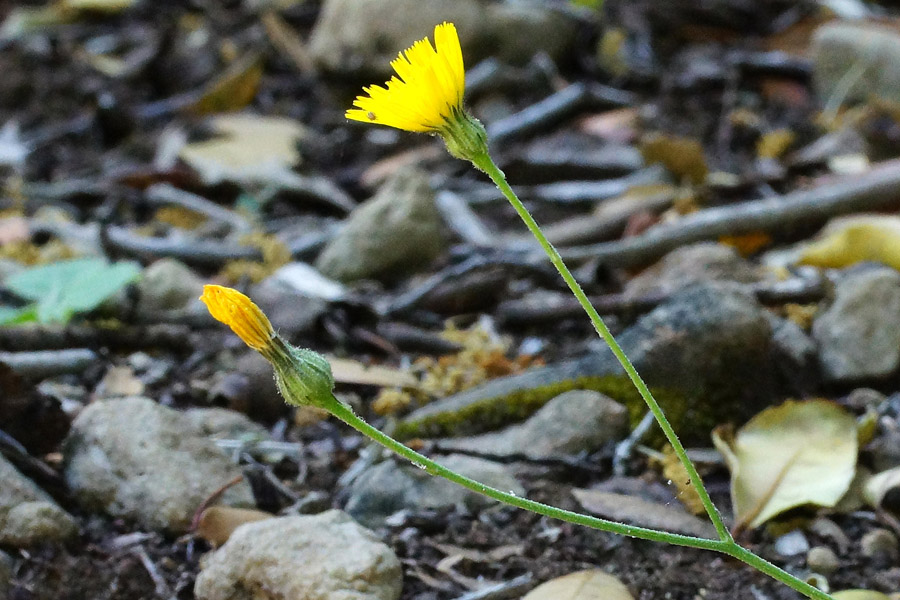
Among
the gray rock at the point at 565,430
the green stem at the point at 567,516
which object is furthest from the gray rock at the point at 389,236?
the green stem at the point at 567,516

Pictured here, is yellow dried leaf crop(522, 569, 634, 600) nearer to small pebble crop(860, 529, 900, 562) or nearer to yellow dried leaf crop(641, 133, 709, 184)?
small pebble crop(860, 529, 900, 562)

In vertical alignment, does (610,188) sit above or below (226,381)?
below

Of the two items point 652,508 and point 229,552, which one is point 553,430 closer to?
point 652,508

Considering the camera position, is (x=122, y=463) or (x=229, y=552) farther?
(x=122, y=463)

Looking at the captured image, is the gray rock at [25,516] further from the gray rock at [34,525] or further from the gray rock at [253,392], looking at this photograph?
the gray rock at [253,392]

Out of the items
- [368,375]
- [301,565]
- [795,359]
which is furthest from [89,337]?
[795,359]

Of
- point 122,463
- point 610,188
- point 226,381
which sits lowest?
point 610,188

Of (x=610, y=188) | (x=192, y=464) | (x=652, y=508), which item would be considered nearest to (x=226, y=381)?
(x=192, y=464)
